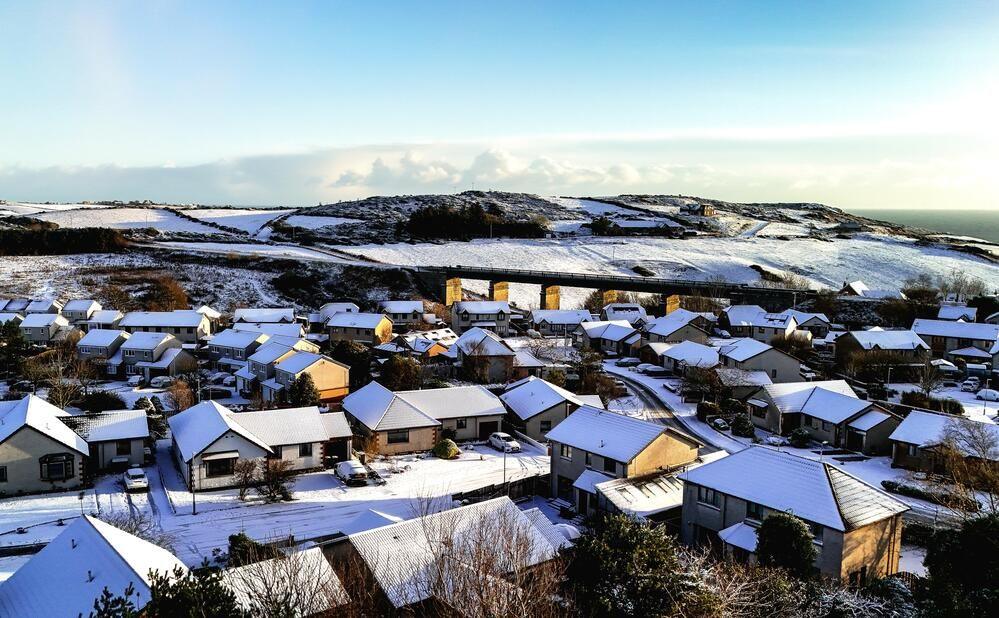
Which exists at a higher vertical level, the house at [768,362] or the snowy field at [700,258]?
the snowy field at [700,258]

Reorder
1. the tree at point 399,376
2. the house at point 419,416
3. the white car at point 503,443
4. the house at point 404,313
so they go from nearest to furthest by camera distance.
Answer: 1. the house at point 419,416
2. the white car at point 503,443
3. the tree at point 399,376
4. the house at point 404,313

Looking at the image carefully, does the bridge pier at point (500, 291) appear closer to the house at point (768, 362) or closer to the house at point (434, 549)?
the house at point (768, 362)

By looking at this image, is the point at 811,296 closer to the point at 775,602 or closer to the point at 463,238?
the point at 463,238

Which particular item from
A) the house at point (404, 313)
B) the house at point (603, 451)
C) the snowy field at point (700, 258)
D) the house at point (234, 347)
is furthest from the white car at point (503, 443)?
the snowy field at point (700, 258)

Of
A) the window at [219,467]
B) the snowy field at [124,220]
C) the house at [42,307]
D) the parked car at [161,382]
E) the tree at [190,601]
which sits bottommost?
the parked car at [161,382]

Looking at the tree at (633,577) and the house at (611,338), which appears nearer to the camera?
the tree at (633,577)

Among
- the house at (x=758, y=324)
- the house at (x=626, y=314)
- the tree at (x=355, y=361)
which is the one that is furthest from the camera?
the house at (x=626, y=314)
